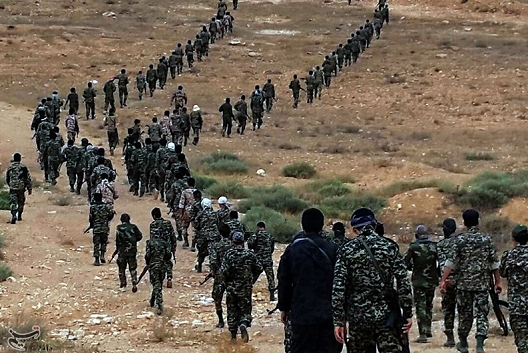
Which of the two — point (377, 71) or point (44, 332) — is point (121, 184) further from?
point (377, 71)

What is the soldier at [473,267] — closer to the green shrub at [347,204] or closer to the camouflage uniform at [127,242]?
the camouflage uniform at [127,242]

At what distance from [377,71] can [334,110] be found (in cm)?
551

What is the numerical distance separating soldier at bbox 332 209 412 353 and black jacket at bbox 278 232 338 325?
1.29ft

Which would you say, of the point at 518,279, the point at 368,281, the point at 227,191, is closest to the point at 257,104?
the point at 227,191

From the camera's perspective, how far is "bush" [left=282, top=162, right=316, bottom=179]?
2170cm

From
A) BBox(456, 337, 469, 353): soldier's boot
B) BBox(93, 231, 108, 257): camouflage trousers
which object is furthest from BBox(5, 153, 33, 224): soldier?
BBox(456, 337, 469, 353): soldier's boot

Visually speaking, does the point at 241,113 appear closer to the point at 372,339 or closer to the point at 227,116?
the point at 227,116

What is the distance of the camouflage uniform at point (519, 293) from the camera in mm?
7484

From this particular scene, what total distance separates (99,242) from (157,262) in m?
2.79

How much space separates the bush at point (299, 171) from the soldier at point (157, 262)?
11.3 meters

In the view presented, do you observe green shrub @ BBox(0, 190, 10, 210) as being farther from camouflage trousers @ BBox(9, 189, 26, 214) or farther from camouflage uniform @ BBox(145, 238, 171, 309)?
camouflage uniform @ BBox(145, 238, 171, 309)

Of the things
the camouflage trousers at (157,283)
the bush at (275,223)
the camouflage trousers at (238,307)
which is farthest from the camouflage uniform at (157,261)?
the bush at (275,223)

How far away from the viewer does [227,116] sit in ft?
85.1

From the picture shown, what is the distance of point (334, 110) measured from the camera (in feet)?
101
